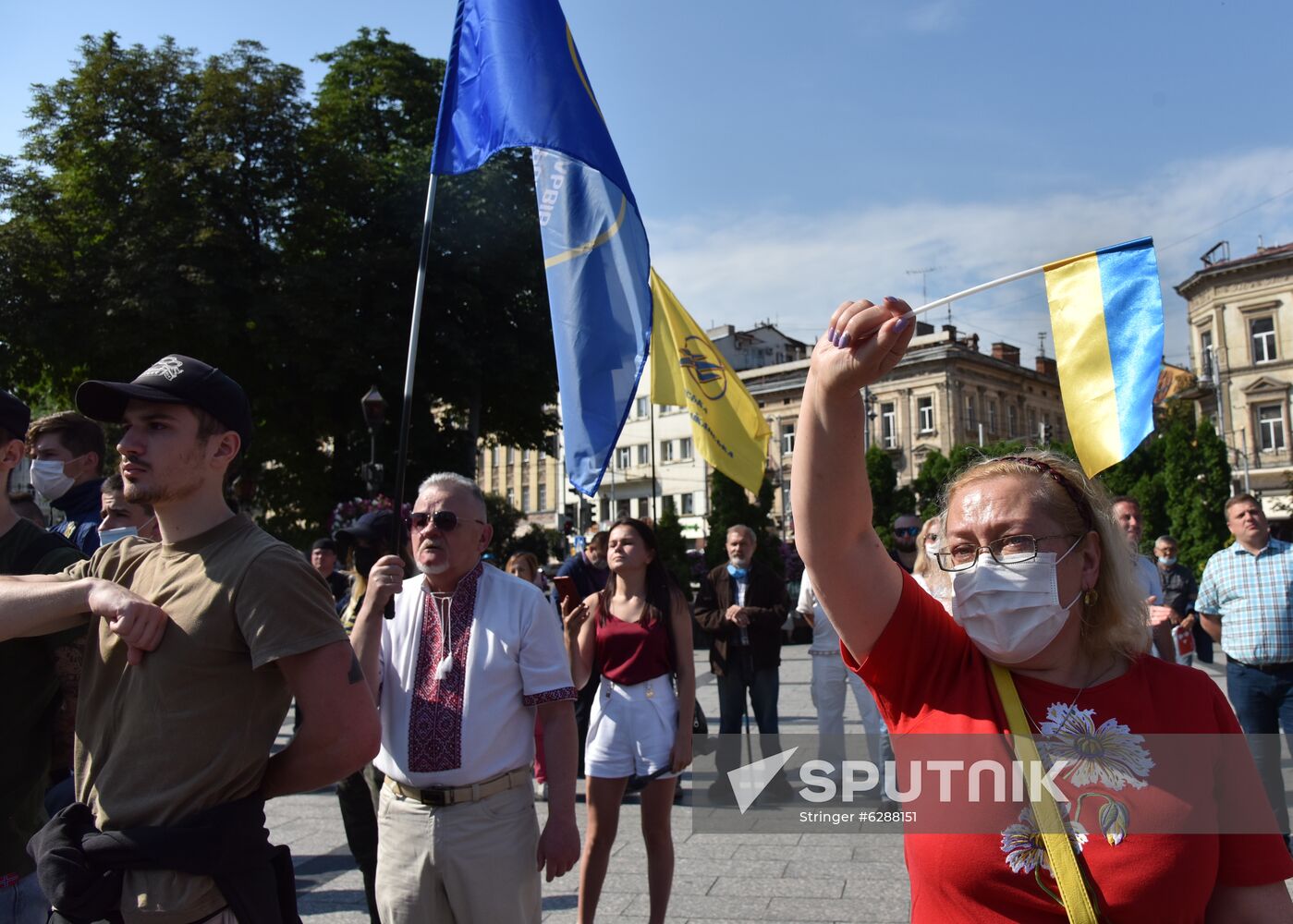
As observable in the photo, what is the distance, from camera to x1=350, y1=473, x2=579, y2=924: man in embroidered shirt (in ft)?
11.7

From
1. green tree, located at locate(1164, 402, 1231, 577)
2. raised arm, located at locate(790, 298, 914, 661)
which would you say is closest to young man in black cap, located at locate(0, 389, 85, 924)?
raised arm, located at locate(790, 298, 914, 661)

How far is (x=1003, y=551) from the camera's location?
89.5 inches

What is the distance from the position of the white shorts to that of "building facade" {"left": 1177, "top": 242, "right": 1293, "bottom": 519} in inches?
2093

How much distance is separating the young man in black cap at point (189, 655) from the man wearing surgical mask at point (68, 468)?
2.74 m

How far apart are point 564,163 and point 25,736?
12.4ft

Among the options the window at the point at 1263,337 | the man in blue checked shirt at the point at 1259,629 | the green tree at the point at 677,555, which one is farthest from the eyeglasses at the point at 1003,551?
the window at the point at 1263,337

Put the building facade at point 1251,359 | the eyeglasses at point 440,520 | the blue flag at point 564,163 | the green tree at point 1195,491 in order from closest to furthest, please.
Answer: the eyeglasses at point 440,520
the blue flag at point 564,163
the green tree at point 1195,491
the building facade at point 1251,359

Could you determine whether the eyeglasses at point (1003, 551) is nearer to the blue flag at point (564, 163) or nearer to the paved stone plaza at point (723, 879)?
the blue flag at point (564, 163)

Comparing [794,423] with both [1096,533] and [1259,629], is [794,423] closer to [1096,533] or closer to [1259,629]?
[1259,629]

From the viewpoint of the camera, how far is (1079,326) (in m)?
3.24

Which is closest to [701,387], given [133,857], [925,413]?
[133,857]

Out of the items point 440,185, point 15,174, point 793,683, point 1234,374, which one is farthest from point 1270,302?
point 15,174

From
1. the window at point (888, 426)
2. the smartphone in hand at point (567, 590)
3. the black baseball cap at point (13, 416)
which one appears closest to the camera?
the black baseball cap at point (13, 416)

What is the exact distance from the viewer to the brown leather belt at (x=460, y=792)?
142 inches
